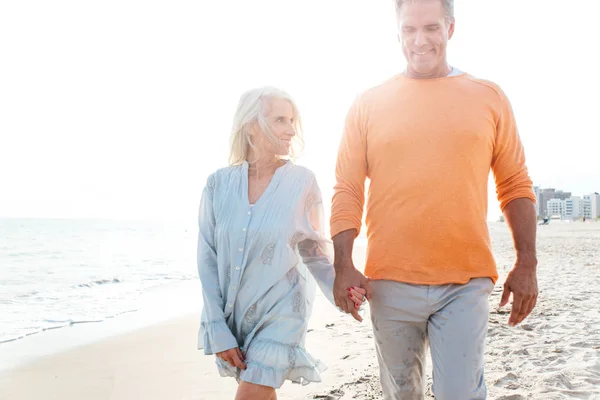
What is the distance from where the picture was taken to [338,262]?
98.7 inches

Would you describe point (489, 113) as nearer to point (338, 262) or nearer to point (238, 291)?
point (338, 262)

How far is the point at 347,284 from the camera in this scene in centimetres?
245

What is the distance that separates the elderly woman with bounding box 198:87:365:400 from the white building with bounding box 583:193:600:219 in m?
167

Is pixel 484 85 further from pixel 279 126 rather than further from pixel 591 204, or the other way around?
pixel 591 204

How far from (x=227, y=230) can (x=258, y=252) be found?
0.19 meters

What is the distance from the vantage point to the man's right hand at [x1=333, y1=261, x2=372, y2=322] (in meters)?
2.44

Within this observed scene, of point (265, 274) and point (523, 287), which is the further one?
point (265, 274)

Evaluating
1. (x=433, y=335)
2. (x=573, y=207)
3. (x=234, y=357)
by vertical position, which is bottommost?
(x=573, y=207)

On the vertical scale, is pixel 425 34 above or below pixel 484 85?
above

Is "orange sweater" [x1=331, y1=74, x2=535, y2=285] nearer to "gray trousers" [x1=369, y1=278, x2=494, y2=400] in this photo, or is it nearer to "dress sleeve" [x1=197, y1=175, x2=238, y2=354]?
"gray trousers" [x1=369, y1=278, x2=494, y2=400]

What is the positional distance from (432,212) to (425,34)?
2.58 feet

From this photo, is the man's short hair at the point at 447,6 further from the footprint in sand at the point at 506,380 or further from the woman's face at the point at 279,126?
the footprint in sand at the point at 506,380

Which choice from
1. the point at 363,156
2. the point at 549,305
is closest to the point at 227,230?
the point at 363,156

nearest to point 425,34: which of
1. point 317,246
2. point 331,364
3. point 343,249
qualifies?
point 343,249
